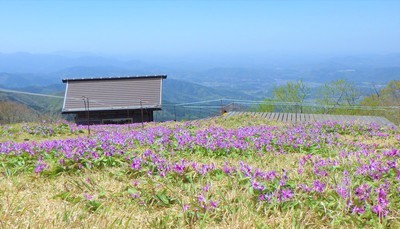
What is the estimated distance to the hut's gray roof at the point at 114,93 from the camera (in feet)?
124

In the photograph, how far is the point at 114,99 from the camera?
39.8 metres

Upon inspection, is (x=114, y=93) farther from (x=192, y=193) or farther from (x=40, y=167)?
(x=192, y=193)

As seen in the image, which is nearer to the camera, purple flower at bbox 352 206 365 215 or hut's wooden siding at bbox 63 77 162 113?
purple flower at bbox 352 206 365 215

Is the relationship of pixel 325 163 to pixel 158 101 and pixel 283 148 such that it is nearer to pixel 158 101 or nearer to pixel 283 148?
pixel 283 148

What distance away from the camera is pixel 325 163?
5.19 meters

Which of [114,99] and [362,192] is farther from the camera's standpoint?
[114,99]

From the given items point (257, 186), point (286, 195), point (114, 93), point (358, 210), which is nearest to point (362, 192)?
point (358, 210)

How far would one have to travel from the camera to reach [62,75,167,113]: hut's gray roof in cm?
3788

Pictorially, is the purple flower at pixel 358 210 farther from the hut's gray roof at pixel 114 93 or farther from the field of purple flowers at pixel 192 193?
the hut's gray roof at pixel 114 93

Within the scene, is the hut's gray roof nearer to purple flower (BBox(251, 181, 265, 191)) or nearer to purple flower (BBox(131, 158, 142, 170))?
purple flower (BBox(131, 158, 142, 170))

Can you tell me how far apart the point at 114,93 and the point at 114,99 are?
161 centimetres

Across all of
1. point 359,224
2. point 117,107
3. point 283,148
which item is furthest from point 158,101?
point 359,224

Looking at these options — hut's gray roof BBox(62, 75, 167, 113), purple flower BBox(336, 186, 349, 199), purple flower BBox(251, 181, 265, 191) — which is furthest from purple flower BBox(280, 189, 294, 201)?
hut's gray roof BBox(62, 75, 167, 113)

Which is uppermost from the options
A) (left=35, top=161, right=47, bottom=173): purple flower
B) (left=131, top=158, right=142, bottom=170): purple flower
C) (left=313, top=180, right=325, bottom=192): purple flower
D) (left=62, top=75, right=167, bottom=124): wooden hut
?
(left=313, top=180, right=325, bottom=192): purple flower
